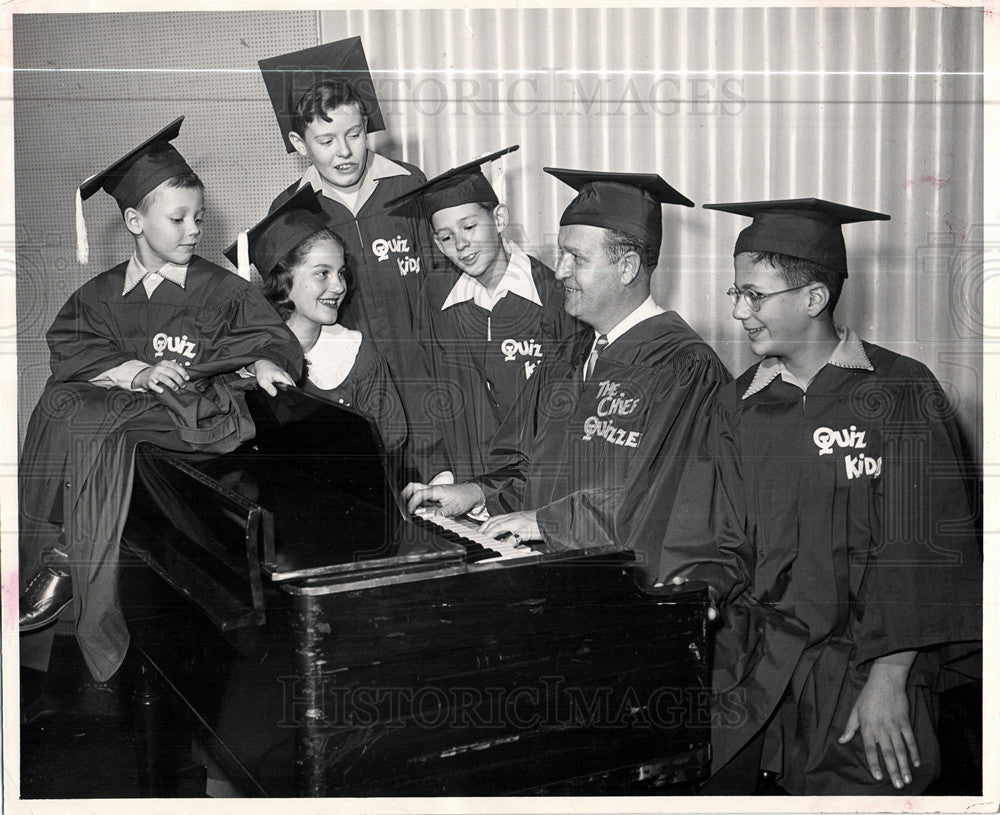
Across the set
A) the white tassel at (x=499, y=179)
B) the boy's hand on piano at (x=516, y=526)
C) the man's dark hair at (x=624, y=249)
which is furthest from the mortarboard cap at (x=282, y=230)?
the boy's hand on piano at (x=516, y=526)

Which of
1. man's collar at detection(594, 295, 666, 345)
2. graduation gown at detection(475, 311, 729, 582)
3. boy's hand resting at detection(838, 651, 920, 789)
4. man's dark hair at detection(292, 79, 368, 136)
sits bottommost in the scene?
boy's hand resting at detection(838, 651, 920, 789)

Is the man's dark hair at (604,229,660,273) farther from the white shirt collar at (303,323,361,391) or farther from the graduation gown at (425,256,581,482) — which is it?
the white shirt collar at (303,323,361,391)

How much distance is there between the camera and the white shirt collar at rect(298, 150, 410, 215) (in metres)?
2.90

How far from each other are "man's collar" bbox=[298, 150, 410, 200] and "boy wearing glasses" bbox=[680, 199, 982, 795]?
947 millimetres

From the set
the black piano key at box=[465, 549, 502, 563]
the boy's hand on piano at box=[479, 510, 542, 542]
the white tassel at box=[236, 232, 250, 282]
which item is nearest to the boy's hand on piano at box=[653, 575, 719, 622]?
the boy's hand on piano at box=[479, 510, 542, 542]

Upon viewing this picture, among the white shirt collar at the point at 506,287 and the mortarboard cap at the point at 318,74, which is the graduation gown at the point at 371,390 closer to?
the white shirt collar at the point at 506,287

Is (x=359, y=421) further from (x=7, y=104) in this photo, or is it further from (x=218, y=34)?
(x=7, y=104)

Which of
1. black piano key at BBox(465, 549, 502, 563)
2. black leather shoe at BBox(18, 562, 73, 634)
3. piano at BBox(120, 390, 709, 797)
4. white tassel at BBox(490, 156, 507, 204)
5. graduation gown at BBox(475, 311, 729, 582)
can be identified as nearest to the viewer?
piano at BBox(120, 390, 709, 797)

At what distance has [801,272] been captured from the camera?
2.79 meters

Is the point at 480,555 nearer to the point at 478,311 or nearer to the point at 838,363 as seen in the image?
the point at 478,311

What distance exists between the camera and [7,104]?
9.72 ft

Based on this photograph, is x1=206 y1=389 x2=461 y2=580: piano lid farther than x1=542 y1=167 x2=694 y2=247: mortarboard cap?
No

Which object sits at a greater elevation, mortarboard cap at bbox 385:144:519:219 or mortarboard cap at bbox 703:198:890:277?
mortarboard cap at bbox 385:144:519:219

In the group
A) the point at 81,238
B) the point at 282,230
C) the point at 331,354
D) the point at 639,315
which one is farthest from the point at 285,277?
the point at 639,315
